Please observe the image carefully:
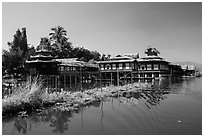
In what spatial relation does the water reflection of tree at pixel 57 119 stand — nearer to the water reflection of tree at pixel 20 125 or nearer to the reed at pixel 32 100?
the reed at pixel 32 100

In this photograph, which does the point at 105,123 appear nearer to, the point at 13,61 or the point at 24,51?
the point at 13,61

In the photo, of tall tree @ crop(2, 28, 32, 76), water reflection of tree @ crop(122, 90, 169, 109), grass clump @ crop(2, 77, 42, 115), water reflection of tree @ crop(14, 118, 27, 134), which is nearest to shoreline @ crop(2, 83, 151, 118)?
grass clump @ crop(2, 77, 42, 115)

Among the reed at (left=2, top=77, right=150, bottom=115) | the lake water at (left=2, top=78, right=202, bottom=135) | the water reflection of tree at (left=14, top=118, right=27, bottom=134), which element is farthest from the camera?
the reed at (left=2, top=77, right=150, bottom=115)

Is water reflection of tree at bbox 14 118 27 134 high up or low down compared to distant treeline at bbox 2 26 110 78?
down

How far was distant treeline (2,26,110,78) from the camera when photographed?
30.2 meters

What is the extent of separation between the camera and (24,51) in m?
36.2

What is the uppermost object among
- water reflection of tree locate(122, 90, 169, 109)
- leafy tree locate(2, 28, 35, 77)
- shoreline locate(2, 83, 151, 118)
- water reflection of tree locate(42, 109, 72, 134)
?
leafy tree locate(2, 28, 35, 77)

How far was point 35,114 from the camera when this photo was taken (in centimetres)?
946

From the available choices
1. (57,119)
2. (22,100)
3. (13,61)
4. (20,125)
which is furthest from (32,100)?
(13,61)

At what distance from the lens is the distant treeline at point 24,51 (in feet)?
99.1

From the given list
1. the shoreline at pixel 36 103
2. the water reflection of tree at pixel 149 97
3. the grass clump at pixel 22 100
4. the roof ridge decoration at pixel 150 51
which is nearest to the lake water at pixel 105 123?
the shoreline at pixel 36 103

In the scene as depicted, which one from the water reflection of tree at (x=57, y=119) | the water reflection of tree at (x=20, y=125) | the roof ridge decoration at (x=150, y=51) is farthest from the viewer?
the roof ridge decoration at (x=150, y=51)

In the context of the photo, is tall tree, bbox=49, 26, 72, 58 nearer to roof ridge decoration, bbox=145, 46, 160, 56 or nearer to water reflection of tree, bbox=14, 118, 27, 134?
roof ridge decoration, bbox=145, 46, 160, 56

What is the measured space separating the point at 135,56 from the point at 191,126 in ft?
114
